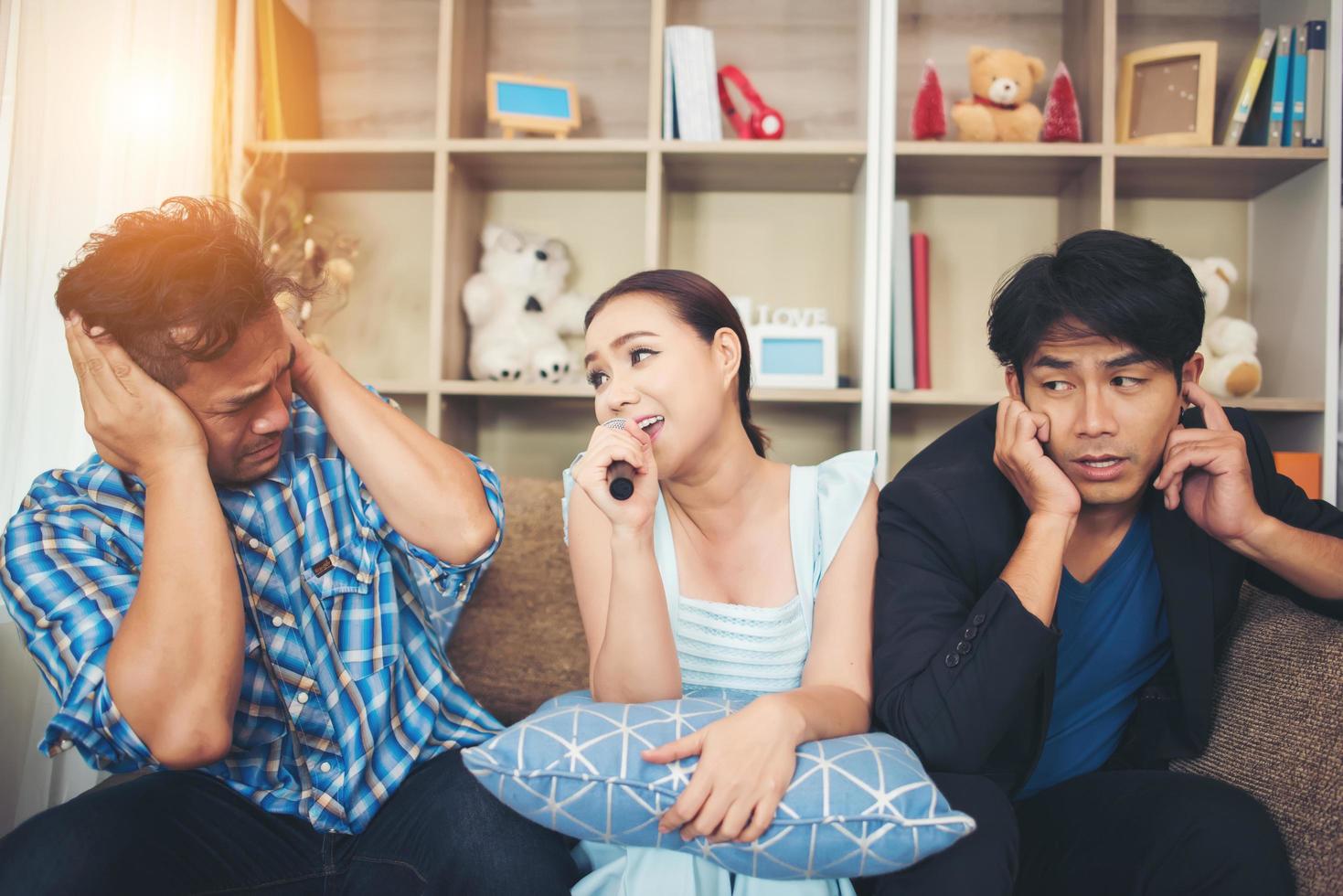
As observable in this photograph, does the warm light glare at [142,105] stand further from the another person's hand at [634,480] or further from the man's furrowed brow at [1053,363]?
the man's furrowed brow at [1053,363]

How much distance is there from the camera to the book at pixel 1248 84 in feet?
6.86

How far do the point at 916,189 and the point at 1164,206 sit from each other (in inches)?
25.2

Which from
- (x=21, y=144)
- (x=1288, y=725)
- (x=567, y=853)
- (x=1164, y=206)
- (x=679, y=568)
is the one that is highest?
(x=1164, y=206)

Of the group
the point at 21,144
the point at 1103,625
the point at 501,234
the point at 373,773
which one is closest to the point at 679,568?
the point at 373,773

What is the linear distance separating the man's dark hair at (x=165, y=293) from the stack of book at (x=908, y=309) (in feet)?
4.73

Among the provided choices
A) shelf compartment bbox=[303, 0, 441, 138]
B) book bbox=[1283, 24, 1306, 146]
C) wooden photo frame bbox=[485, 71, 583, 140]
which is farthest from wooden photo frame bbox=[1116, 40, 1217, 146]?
shelf compartment bbox=[303, 0, 441, 138]

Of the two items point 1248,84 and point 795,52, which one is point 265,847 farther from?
point 1248,84

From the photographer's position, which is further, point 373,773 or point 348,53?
point 348,53

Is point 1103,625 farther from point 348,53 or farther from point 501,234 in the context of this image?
point 348,53

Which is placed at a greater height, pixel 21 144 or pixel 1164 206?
pixel 1164 206

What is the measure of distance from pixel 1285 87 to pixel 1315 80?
0.05m

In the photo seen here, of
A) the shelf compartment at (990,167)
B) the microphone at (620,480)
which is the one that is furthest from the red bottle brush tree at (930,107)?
the microphone at (620,480)

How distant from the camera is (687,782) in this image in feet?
3.03

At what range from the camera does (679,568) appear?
1.34 metres
